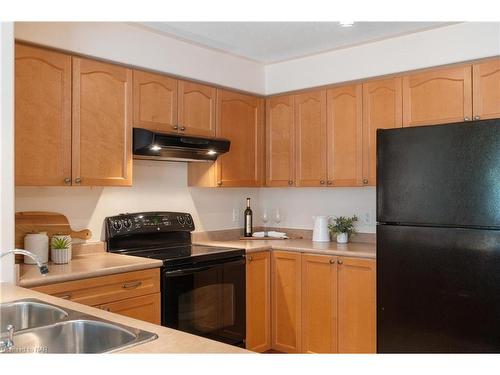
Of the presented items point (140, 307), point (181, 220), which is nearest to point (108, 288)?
point (140, 307)

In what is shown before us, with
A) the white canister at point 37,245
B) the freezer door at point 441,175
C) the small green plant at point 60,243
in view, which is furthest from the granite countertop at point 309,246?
the white canister at point 37,245

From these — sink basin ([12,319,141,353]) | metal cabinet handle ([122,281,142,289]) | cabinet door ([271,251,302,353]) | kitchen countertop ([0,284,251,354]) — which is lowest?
cabinet door ([271,251,302,353])

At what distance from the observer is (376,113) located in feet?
11.1

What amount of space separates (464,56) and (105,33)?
7.11 ft

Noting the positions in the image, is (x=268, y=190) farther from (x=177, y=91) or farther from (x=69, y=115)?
(x=69, y=115)

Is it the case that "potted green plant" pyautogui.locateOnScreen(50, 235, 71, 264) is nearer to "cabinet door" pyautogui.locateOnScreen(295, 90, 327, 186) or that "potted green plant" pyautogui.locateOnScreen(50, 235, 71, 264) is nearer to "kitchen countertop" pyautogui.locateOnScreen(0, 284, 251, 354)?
"kitchen countertop" pyautogui.locateOnScreen(0, 284, 251, 354)

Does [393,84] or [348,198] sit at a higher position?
[393,84]

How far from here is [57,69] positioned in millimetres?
2713

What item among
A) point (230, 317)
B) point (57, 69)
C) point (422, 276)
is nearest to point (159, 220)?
point (230, 317)

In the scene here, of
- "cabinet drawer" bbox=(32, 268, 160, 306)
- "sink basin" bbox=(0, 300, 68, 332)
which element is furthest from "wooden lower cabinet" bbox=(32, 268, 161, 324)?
"sink basin" bbox=(0, 300, 68, 332)

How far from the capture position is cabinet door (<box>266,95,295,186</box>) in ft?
12.7

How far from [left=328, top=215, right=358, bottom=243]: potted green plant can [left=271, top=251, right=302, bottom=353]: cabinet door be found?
42 cm

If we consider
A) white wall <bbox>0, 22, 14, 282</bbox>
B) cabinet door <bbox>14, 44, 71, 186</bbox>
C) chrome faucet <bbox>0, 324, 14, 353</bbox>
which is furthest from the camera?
cabinet door <bbox>14, 44, 71, 186</bbox>

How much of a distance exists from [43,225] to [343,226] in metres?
2.09
